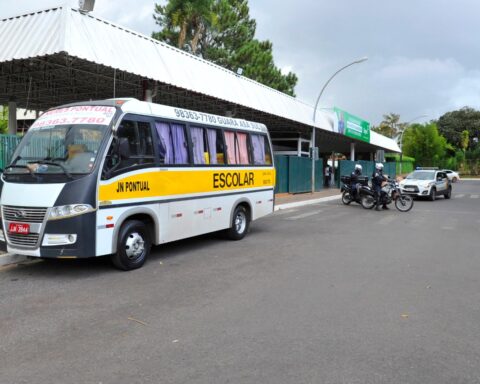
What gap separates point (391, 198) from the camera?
18359mm

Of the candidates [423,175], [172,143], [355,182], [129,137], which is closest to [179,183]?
[172,143]

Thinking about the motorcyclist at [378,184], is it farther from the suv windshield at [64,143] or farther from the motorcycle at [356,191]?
the suv windshield at [64,143]

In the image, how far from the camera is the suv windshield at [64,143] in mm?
6680

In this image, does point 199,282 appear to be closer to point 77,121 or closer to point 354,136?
point 77,121

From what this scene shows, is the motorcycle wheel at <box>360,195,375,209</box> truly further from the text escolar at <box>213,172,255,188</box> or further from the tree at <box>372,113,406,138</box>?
the tree at <box>372,113,406,138</box>

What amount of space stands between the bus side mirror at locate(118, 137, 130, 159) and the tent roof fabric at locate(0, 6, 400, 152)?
484cm

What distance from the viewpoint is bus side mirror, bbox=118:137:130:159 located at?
693 centimetres

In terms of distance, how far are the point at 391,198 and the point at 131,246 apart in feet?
44.5

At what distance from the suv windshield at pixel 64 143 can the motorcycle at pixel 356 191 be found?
45.3 ft

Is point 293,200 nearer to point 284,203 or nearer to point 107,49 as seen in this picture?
point 284,203

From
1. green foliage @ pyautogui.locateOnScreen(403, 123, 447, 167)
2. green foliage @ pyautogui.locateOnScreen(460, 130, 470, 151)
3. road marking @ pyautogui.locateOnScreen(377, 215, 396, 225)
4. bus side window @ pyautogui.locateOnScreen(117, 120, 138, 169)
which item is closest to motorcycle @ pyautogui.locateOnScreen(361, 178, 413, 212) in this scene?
road marking @ pyautogui.locateOnScreen(377, 215, 396, 225)

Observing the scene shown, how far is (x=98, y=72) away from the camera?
1481 centimetres

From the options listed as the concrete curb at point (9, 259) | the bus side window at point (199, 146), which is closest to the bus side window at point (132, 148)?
the bus side window at point (199, 146)

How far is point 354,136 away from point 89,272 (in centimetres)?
3087
